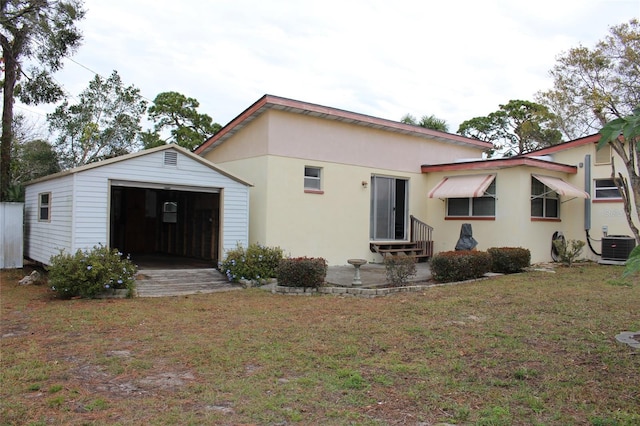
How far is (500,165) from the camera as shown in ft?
48.5

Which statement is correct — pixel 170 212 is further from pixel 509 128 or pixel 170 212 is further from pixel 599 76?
pixel 509 128

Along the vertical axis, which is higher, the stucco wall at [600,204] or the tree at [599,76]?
the tree at [599,76]

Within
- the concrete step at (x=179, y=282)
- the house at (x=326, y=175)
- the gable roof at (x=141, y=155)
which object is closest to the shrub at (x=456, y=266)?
the house at (x=326, y=175)

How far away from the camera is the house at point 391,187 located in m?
13.1

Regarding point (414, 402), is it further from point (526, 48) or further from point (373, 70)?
point (373, 70)

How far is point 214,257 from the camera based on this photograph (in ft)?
43.2

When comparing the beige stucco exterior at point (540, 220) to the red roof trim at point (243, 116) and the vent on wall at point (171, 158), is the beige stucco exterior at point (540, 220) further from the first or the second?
the vent on wall at point (171, 158)

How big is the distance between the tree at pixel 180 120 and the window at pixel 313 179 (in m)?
17.7

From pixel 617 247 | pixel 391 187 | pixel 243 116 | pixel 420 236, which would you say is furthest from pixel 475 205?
pixel 243 116

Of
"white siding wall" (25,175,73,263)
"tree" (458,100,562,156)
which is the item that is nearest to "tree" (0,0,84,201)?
"white siding wall" (25,175,73,263)

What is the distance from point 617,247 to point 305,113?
10.7 m

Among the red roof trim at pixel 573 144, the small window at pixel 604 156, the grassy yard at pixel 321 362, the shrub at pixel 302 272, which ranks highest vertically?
the red roof trim at pixel 573 144

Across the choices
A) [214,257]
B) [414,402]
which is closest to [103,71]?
[214,257]

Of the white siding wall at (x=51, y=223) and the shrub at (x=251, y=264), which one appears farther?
the shrub at (x=251, y=264)
